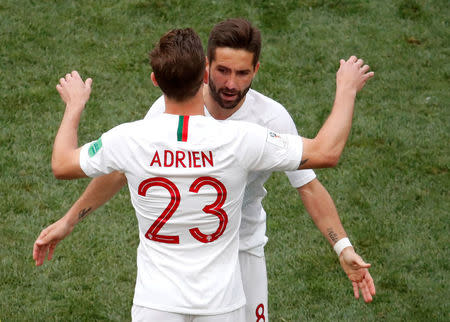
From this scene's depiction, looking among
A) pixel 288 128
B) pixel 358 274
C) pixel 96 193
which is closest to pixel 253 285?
pixel 358 274

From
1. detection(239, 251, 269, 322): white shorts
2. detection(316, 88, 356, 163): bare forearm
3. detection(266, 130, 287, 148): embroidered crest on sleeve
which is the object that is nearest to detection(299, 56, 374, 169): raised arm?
detection(316, 88, 356, 163): bare forearm

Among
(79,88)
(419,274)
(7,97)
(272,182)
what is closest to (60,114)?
(7,97)

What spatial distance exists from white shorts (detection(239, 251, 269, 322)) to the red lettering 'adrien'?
1778mm

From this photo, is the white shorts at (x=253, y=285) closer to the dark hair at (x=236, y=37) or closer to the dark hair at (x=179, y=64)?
the dark hair at (x=236, y=37)

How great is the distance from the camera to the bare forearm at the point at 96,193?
5.10 meters

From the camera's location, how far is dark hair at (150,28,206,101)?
4301mm

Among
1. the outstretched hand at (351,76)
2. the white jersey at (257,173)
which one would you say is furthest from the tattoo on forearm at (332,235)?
the outstretched hand at (351,76)

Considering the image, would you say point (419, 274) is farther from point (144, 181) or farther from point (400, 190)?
point (144, 181)

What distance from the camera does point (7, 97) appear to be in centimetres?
1041

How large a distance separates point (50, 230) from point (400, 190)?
496cm

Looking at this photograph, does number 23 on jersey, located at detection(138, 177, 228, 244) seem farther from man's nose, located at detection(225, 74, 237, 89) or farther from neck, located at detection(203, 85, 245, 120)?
neck, located at detection(203, 85, 245, 120)

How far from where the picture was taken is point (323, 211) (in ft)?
18.1

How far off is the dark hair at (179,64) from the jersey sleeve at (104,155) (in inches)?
14.0

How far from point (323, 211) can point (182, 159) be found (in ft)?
4.99
